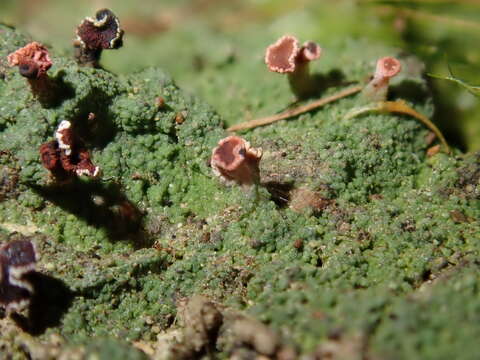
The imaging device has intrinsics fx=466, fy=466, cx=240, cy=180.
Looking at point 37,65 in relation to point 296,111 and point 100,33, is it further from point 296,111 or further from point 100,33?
point 296,111

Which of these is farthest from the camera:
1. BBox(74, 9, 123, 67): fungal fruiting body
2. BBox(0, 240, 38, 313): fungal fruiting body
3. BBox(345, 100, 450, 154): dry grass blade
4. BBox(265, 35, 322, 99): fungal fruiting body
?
BBox(345, 100, 450, 154): dry grass blade

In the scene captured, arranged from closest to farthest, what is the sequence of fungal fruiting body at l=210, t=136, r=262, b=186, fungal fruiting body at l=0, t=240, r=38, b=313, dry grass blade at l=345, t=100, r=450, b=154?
fungal fruiting body at l=0, t=240, r=38, b=313
fungal fruiting body at l=210, t=136, r=262, b=186
dry grass blade at l=345, t=100, r=450, b=154

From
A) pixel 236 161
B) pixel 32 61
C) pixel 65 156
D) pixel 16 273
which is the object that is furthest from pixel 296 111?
pixel 16 273

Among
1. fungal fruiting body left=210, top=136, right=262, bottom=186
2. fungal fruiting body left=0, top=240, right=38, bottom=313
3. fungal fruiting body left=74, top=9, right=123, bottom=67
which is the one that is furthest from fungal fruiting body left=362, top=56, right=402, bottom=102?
fungal fruiting body left=0, top=240, right=38, bottom=313

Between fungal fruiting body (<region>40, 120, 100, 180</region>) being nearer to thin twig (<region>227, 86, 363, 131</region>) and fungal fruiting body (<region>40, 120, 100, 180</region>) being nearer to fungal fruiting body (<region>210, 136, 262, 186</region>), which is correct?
fungal fruiting body (<region>210, 136, 262, 186</region>)

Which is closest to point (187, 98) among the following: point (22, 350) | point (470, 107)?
point (22, 350)
